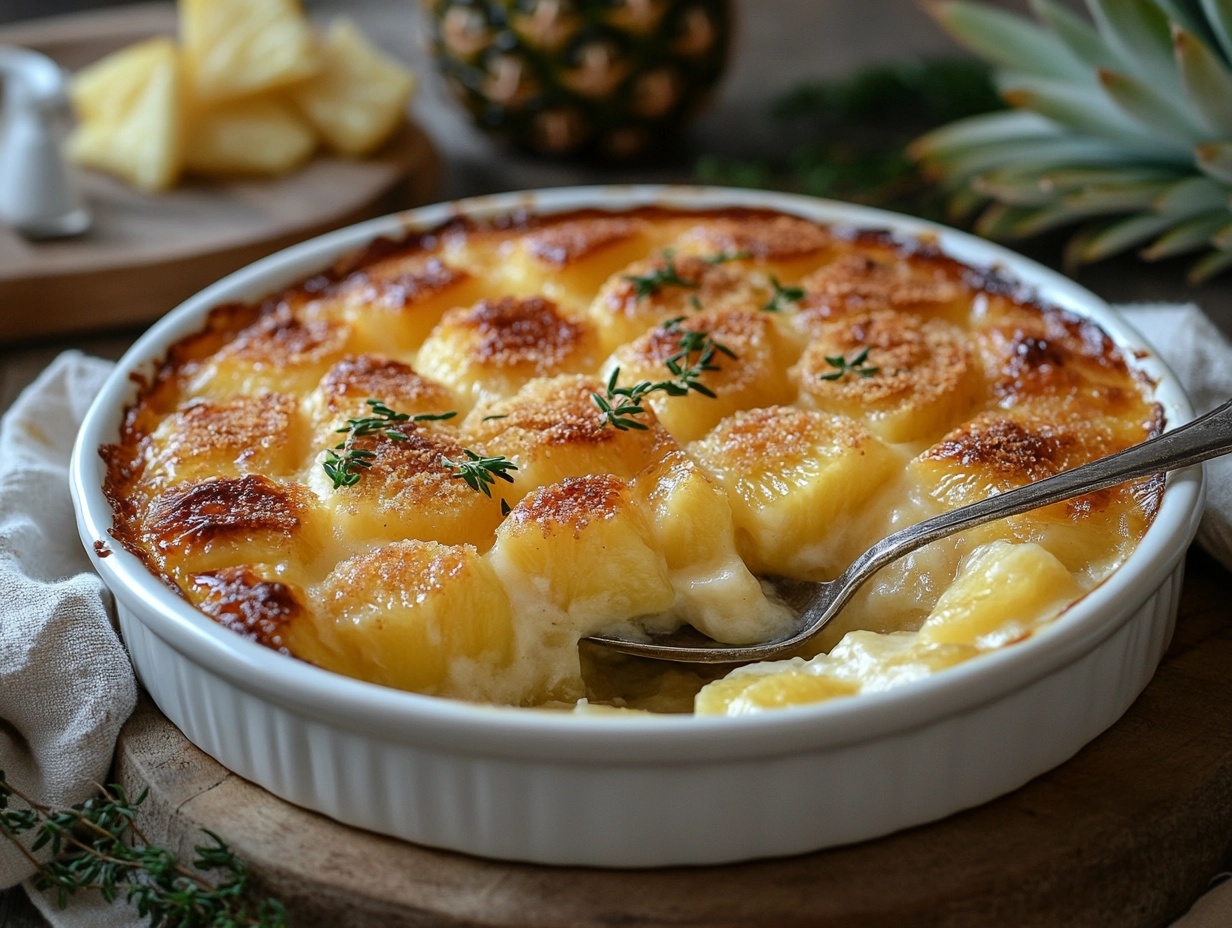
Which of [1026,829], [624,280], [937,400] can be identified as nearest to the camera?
[1026,829]

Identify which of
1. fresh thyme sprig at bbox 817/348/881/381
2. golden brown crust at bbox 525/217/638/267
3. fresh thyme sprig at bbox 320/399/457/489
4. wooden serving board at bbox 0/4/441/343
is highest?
fresh thyme sprig at bbox 817/348/881/381

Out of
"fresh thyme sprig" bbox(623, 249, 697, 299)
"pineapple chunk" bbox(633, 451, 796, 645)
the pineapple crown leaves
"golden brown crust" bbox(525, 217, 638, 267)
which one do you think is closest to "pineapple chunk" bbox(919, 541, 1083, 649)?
"pineapple chunk" bbox(633, 451, 796, 645)

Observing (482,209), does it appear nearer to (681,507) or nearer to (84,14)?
(681,507)

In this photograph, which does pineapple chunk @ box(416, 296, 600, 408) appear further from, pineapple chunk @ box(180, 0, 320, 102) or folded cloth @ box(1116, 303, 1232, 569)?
pineapple chunk @ box(180, 0, 320, 102)

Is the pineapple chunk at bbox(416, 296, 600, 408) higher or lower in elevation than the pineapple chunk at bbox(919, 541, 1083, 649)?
lower

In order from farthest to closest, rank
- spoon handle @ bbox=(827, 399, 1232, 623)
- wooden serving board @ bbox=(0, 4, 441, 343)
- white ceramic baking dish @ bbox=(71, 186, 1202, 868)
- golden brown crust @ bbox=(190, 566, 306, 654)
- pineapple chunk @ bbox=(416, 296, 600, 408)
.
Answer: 1. wooden serving board @ bbox=(0, 4, 441, 343)
2. pineapple chunk @ bbox=(416, 296, 600, 408)
3. spoon handle @ bbox=(827, 399, 1232, 623)
4. golden brown crust @ bbox=(190, 566, 306, 654)
5. white ceramic baking dish @ bbox=(71, 186, 1202, 868)

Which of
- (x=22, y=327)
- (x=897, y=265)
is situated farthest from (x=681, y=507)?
(x=22, y=327)

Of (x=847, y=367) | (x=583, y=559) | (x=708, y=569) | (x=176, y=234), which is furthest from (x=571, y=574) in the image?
(x=176, y=234)

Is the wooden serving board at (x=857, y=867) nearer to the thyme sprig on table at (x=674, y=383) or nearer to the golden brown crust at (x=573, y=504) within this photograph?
the golden brown crust at (x=573, y=504)

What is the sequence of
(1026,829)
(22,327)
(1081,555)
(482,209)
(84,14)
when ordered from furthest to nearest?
(84,14) < (22,327) < (482,209) < (1081,555) < (1026,829)
